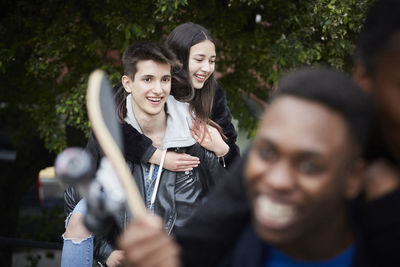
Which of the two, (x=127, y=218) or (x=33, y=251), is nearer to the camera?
(x=127, y=218)

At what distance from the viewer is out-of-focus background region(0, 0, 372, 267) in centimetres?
679

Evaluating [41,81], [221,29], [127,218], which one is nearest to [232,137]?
[127,218]

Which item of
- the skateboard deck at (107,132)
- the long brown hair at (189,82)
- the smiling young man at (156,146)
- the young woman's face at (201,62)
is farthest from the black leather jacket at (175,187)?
the skateboard deck at (107,132)

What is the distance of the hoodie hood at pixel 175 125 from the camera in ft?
11.5

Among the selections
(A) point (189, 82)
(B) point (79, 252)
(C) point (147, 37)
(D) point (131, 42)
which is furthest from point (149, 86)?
(D) point (131, 42)

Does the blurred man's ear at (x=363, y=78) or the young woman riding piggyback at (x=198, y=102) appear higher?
the blurred man's ear at (x=363, y=78)

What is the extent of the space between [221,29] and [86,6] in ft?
5.29

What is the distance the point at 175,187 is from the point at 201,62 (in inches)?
41.6

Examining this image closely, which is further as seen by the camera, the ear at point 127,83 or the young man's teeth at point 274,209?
the ear at point 127,83

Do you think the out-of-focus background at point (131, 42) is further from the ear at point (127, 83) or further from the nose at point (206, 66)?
the ear at point (127, 83)

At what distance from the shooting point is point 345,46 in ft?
22.9

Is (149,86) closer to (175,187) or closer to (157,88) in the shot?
(157,88)

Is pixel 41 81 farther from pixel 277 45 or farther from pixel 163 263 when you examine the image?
pixel 163 263

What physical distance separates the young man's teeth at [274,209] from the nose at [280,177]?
34 millimetres
